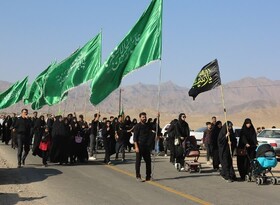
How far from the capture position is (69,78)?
777 inches

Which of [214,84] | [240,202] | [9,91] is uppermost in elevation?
[9,91]

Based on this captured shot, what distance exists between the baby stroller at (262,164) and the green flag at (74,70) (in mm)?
7970

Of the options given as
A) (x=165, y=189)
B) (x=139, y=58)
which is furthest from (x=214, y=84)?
(x=165, y=189)

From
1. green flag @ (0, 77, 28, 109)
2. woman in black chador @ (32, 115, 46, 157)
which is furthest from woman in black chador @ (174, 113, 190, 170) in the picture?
green flag @ (0, 77, 28, 109)

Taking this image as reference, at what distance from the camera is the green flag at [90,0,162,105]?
14.6 m

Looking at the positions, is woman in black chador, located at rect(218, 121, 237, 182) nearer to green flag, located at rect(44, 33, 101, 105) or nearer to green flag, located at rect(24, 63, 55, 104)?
green flag, located at rect(44, 33, 101, 105)

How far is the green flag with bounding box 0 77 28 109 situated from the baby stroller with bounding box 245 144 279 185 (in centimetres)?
2100

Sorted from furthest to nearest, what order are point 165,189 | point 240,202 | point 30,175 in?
point 30,175 < point 165,189 < point 240,202

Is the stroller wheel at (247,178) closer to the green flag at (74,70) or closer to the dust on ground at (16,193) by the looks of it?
the dust on ground at (16,193)

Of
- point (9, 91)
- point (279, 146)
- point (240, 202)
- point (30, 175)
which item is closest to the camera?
point (240, 202)

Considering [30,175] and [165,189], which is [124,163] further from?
[165,189]

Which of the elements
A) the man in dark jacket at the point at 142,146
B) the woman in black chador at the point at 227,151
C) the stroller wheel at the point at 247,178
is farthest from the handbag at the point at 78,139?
the stroller wheel at the point at 247,178

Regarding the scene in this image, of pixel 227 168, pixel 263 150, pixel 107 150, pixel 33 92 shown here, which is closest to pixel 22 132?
pixel 107 150

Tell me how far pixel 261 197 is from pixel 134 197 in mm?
2599
